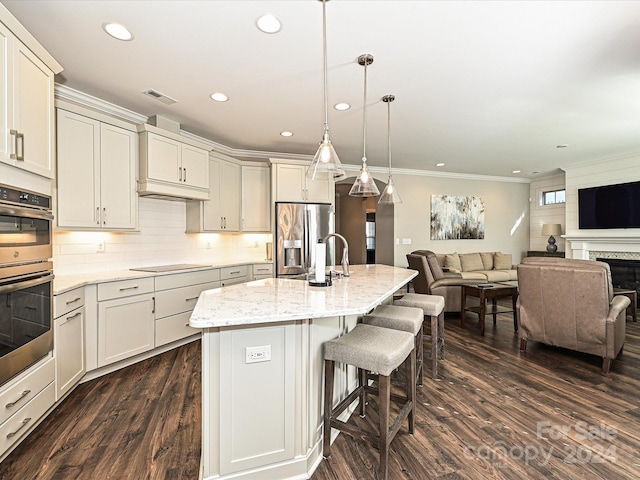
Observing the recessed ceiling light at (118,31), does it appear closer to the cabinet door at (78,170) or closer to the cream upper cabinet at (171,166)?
the cabinet door at (78,170)

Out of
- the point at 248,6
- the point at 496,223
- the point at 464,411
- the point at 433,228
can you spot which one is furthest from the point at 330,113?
the point at 496,223

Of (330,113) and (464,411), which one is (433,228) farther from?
(464,411)

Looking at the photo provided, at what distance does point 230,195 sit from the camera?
4695mm

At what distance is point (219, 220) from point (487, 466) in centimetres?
383

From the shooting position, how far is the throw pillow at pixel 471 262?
22.1 ft

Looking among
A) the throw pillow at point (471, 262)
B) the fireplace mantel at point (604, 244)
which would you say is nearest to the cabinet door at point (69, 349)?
the throw pillow at point (471, 262)

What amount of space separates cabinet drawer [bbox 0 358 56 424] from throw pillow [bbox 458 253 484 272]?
21.3ft

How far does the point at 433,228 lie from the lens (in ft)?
23.5

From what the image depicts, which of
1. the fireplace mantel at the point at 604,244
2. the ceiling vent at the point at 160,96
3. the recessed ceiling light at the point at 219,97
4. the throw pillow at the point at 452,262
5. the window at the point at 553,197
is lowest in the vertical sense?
the throw pillow at the point at 452,262

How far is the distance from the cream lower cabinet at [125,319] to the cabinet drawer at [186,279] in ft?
0.41

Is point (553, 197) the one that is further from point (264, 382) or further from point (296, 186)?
point (264, 382)

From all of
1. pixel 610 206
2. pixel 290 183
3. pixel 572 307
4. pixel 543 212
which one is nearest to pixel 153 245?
pixel 290 183

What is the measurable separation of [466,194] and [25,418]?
7.70 metres

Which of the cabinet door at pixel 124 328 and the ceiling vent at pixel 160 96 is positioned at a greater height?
the ceiling vent at pixel 160 96
